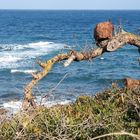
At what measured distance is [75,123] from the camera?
8242 millimetres

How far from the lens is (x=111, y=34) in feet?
32.0

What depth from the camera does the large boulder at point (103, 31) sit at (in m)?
9.43

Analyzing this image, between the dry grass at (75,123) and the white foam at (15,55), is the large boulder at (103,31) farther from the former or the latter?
the white foam at (15,55)

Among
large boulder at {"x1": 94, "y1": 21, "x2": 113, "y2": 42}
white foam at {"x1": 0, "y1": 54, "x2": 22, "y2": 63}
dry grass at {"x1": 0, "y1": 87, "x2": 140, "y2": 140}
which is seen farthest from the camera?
white foam at {"x1": 0, "y1": 54, "x2": 22, "y2": 63}

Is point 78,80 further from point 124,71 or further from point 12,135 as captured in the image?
point 12,135

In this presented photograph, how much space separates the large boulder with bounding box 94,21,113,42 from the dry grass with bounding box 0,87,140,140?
4.14 feet

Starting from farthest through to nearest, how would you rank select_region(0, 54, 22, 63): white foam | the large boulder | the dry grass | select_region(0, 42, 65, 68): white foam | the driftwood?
select_region(0, 54, 22, 63): white foam
select_region(0, 42, 65, 68): white foam
the driftwood
the large boulder
the dry grass

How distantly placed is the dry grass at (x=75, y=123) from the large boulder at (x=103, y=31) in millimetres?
1261

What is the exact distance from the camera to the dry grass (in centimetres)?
787

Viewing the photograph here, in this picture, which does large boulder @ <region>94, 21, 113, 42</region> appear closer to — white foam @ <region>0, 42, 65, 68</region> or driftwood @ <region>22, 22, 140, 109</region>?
driftwood @ <region>22, 22, 140, 109</region>

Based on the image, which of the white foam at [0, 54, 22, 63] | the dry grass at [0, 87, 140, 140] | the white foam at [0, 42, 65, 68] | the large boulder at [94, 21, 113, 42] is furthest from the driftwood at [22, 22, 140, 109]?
the white foam at [0, 54, 22, 63]

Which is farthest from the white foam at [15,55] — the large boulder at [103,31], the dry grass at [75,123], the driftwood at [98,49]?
the dry grass at [75,123]

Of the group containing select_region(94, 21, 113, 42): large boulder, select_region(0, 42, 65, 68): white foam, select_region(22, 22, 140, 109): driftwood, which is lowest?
select_region(0, 42, 65, 68): white foam

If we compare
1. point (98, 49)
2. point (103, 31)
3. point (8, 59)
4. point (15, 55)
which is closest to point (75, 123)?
point (98, 49)
